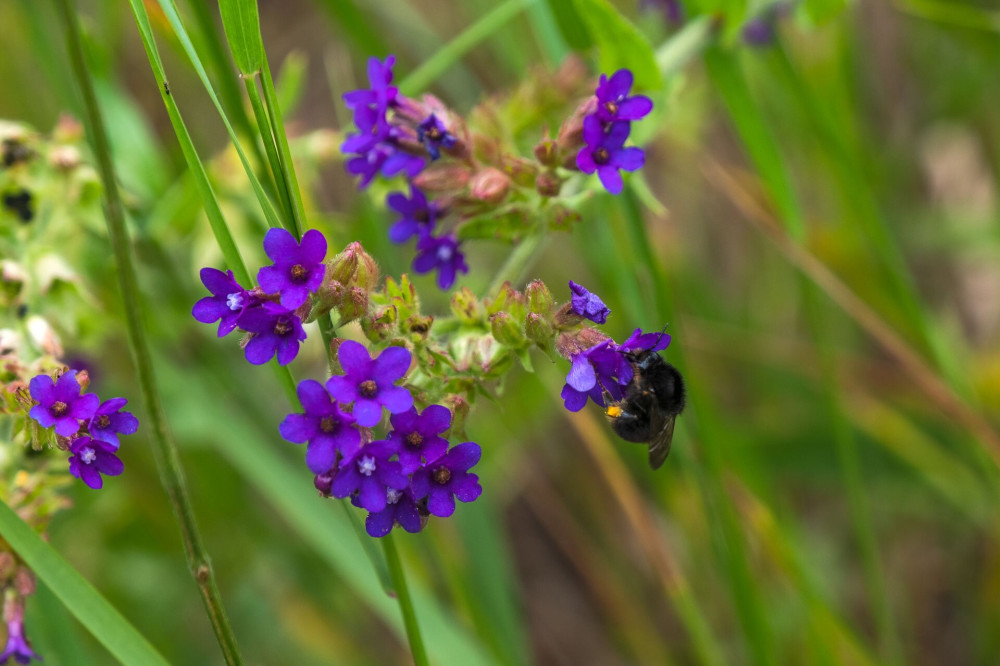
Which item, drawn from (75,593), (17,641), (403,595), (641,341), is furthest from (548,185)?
(17,641)

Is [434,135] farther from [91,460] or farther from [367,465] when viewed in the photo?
[91,460]

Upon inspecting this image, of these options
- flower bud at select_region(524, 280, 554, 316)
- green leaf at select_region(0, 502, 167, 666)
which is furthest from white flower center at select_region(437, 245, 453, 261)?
green leaf at select_region(0, 502, 167, 666)

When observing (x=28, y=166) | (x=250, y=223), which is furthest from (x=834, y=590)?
(x=28, y=166)

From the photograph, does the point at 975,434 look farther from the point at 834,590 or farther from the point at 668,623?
the point at 668,623

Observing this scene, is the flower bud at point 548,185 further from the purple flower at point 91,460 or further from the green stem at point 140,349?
the purple flower at point 91,460

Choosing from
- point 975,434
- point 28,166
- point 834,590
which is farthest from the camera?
point 834,590

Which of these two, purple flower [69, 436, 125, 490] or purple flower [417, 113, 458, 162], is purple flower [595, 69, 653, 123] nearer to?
purple flower [417, 113, 458, 162]
